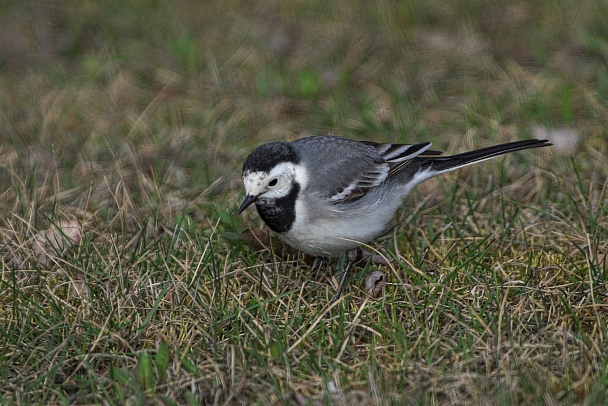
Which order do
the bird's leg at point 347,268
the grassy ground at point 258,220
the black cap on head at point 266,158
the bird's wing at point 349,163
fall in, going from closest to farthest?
the grassy ground at point 258,220, the bird's leg at point 347,268, the black cap on head at point 266,158, the bird's wing at point 349,163

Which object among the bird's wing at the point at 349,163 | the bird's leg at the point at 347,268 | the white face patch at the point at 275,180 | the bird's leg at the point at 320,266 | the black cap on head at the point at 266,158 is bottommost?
the bird's leg at the point at 320,266

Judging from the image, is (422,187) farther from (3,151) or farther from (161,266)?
(3,151)

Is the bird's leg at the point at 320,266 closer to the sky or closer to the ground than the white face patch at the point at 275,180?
closer to the ground

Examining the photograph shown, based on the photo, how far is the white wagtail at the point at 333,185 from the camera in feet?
16.1

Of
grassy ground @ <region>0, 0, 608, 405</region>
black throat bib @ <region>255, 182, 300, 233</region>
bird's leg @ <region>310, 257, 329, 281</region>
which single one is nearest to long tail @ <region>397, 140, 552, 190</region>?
grassy ground @ <region>0, 0, 608, 405</region>

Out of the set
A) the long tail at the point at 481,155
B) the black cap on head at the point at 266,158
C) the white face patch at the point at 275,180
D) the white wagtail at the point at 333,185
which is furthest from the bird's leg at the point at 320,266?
the long tail at the point at 481,155

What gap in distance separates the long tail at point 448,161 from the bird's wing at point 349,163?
0.08m

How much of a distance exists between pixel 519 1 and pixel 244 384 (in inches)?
263

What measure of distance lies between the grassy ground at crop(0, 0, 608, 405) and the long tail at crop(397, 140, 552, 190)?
304 millimetres

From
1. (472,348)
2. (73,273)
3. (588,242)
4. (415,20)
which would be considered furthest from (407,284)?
(415,20)

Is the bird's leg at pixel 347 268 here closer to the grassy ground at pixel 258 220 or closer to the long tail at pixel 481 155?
the grassy ground at pixel 258 220

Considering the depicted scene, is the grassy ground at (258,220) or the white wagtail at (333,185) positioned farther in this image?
the white wagtail at (333,185)

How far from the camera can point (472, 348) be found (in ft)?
13.3

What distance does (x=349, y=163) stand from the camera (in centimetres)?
529
